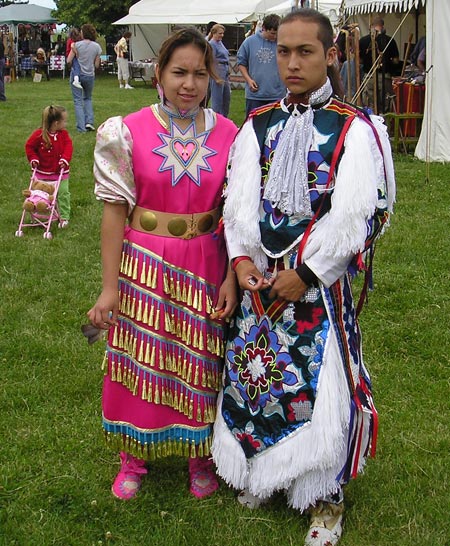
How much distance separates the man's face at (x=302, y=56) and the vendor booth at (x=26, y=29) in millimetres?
26752

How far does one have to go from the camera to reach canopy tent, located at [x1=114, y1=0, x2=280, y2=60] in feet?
81.9

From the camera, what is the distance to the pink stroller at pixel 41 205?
6727 mm

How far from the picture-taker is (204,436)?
287 cm

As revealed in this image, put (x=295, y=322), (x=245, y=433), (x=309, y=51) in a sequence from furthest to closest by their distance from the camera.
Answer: (x=245, y=433) → (x=295, y=322) → (x=309, y=51)

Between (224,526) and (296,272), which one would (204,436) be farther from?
(296,272)

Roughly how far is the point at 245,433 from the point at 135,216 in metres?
0.87

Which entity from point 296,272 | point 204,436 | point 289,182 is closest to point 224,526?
point 204,436

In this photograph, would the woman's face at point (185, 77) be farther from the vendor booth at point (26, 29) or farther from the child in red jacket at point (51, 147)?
the vendor booth at point (26, 29)

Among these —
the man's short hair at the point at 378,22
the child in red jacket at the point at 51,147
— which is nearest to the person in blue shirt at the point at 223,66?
the man's short hair at the point at 378,22

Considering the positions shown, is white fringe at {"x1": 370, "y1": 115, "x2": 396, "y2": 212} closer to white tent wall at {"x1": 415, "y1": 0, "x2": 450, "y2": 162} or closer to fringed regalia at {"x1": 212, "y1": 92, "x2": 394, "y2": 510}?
fringed regalia at {"x1": 212, "y1": 92, "x2": 394, "y2": 510}

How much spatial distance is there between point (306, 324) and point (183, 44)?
3.43 ft

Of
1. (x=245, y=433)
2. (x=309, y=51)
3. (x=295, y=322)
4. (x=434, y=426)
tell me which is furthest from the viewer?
(x=434, y=426)

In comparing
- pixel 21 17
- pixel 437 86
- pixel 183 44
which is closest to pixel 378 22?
pixel 437 86

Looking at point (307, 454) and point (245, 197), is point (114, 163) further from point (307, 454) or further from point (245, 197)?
point (307, 454)
